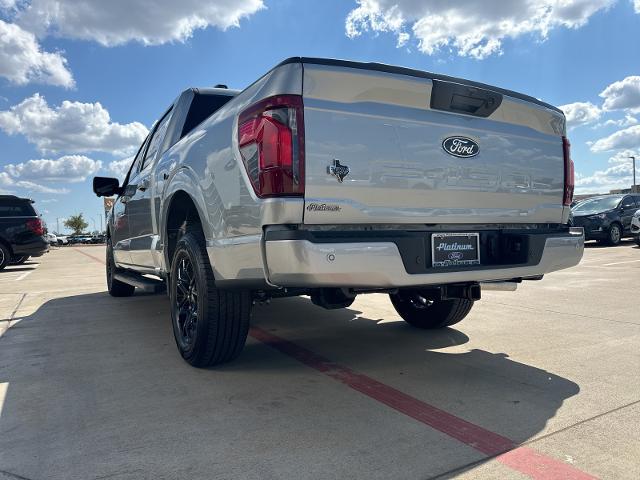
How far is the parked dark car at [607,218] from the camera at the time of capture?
48.4 feet

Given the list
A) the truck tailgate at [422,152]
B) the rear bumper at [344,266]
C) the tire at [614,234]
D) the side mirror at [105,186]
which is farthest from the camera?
the tire at [614,234]

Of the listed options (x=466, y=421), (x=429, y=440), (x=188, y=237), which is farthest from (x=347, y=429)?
(x=188, y=237)

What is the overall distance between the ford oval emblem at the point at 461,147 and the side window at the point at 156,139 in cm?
285

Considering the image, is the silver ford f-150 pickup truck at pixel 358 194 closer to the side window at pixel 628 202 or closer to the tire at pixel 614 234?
the tire at pixel 614 234

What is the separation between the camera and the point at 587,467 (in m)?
2.09

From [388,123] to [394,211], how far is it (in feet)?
1.57

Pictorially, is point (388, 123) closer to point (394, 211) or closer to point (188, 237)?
point (394, 211)

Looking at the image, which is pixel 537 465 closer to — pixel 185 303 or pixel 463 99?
pixel 463 99

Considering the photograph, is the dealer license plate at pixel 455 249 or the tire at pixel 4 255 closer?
the dealer license plate at pixel 455 249

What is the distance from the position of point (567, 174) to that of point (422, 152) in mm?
1335

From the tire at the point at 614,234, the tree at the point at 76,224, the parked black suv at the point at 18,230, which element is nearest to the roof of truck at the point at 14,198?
the parked black suv at the point at 18,230

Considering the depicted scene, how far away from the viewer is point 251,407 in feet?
9.24

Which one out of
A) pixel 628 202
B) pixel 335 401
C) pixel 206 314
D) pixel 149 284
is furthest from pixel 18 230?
pixel 628 202

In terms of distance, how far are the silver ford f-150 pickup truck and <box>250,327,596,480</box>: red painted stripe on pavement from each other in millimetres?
554
